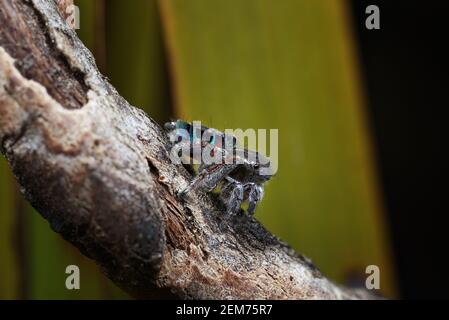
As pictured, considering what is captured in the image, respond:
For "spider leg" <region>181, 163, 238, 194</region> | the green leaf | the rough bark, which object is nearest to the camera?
the rough bark

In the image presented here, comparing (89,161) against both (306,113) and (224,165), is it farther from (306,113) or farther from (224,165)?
(306,113)

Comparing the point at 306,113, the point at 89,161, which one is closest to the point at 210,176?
the point at 89,161

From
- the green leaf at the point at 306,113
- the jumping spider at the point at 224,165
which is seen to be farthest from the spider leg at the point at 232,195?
the green leaf at the point at 306,113

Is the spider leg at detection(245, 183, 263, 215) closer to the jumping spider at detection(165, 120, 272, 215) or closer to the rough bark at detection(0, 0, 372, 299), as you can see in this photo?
the jumping spider at detection(165, 120, 272, 215)

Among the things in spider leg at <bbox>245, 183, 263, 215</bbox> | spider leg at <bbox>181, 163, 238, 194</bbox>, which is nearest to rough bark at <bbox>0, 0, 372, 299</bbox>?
spider leg at <bbox>181, 163, 238, 194</bbox>

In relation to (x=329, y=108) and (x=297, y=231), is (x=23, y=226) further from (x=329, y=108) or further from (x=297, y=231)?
(x=329, y=108)
